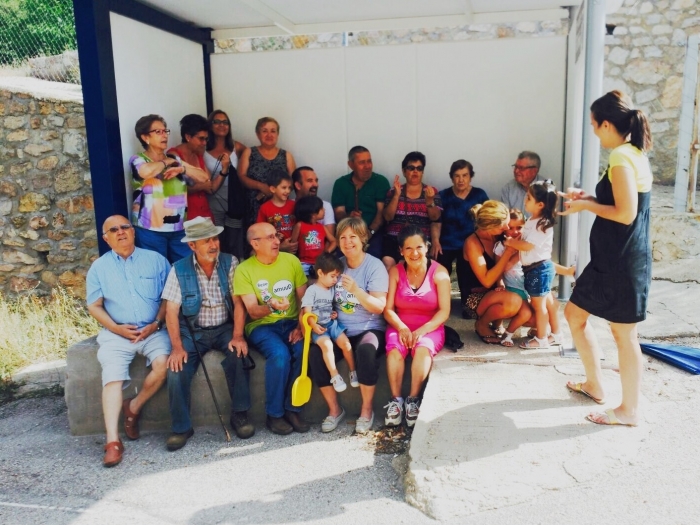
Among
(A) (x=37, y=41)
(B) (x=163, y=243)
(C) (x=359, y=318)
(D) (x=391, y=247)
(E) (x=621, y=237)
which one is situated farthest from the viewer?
(A) (x=37, y=41)

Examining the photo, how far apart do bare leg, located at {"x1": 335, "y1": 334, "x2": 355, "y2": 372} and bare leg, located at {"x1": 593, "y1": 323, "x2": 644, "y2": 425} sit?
59.2 inches

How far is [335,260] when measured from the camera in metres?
4.09

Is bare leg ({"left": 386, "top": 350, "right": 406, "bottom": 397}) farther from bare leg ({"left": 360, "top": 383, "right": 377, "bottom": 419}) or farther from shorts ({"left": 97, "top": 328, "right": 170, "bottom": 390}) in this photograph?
shorts ({"left": 97, "top": 328, "right": 170, "bottom": 390})

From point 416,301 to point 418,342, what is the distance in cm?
28

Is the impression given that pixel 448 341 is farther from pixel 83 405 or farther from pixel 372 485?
pixel 83 405

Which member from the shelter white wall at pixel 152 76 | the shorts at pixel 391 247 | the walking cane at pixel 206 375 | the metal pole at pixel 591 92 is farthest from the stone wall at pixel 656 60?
the walking cane at pixel 206 375

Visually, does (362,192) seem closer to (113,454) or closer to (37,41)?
(113,454)

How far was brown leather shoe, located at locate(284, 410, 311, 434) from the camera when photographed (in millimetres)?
3998

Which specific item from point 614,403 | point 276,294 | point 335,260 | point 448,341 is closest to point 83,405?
point 276,294

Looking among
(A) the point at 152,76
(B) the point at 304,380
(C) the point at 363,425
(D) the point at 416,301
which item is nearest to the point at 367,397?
(C) the point at 363,425

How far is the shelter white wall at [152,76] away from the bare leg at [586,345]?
3092 mm

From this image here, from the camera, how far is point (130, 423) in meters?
4.09

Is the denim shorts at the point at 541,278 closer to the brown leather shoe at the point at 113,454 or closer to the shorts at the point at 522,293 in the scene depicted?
the shorts at the point at 522,293

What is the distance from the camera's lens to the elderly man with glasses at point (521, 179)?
531 centimetres
